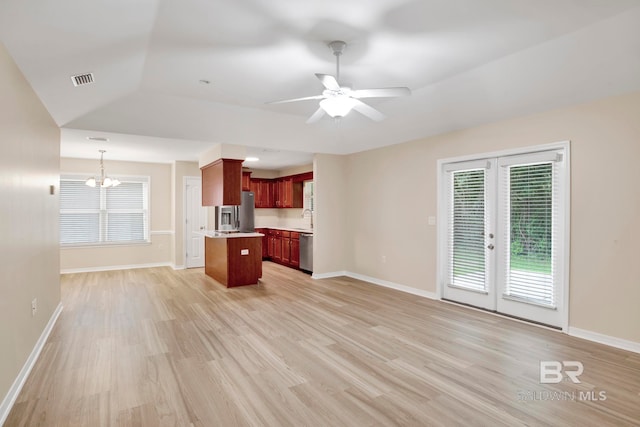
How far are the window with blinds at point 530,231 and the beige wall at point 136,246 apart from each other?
283 inches

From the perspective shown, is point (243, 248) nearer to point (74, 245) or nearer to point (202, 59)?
point (202, 59)

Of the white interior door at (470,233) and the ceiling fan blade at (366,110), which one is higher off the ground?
the ceiling fan blade at (366,110)

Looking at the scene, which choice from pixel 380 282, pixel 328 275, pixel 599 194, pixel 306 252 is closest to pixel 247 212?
pixel 306 252

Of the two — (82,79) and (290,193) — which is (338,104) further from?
(290,193)

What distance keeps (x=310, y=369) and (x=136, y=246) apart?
655 cm

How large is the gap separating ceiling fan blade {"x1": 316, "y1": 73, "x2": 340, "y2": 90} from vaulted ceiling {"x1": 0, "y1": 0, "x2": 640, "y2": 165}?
16.7 inches

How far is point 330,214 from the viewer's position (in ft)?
22.7

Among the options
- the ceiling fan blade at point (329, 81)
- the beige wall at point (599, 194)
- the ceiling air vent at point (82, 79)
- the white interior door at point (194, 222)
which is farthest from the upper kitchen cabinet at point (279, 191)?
the ceiling fan blade at point (329, 81)

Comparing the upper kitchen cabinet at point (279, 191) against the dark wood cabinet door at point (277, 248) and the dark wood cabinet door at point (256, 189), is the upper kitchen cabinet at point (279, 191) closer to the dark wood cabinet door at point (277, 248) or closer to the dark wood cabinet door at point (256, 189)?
the dark wood cabinet door at point (256, 189)

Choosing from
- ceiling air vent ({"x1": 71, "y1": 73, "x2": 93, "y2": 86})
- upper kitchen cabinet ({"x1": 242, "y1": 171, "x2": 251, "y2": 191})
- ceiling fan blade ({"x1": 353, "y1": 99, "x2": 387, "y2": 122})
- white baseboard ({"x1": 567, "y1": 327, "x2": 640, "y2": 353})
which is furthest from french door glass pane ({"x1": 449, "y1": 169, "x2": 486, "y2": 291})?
upper kitchen cabinet ({"x1": 242, "y1": 171, "x2": 251, "y2": 191})

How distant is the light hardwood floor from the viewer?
7.56ft

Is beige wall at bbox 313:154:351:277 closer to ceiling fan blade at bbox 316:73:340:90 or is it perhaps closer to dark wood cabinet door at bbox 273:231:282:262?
dark wood cabinet door at bbox 273:231:282:262

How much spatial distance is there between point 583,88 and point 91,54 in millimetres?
→ 4516

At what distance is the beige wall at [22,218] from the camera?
2361 mm
